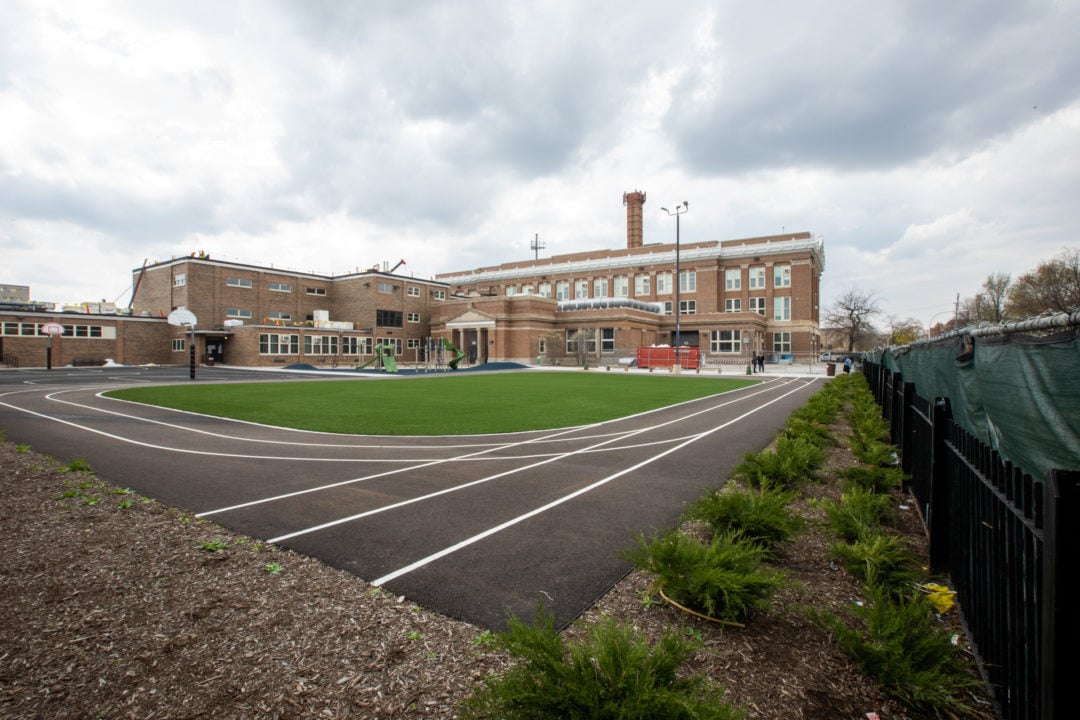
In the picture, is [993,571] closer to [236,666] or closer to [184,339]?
[236,666]

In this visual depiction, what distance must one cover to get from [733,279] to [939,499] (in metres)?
69.1

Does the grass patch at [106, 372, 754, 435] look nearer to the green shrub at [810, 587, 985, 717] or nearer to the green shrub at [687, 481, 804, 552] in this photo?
the green shrub at [687, 481, 804, 552]

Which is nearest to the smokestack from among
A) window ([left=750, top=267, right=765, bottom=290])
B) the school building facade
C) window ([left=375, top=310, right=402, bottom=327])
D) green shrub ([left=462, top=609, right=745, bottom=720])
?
the school building facade

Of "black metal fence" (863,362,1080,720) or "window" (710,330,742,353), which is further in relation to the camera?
"window" (710,330,742,353)

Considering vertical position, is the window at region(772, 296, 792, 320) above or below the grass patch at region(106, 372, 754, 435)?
above

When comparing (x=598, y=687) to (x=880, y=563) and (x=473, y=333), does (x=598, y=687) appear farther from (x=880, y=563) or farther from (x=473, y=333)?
(x=473, y=333)

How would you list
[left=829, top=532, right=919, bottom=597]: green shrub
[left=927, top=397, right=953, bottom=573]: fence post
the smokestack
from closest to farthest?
[left=829, top=532, right=919, bottom=597]: green shrub → [left=927, top=397, right=953, bottom=573]: fence post → the smokestack

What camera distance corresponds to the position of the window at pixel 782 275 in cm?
6481

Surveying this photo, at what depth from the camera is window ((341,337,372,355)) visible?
2449 inches

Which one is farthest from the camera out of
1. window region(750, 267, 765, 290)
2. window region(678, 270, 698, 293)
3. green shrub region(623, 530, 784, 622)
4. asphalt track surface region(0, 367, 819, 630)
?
window region(678, 270, 698, 293)

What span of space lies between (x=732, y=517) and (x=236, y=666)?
4551 millimetres

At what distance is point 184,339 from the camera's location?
5541 cm

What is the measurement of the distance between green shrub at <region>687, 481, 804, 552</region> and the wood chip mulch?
1.04 ft

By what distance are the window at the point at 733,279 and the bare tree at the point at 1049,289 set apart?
28.4m
